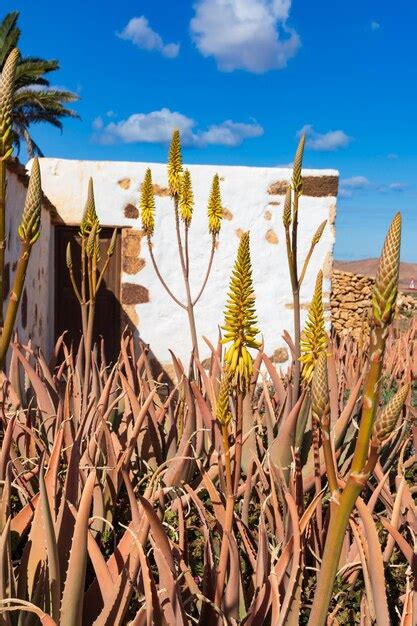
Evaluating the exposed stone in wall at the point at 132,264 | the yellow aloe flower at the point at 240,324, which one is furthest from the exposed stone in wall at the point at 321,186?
the yellow aloe flower at the point at 240,324

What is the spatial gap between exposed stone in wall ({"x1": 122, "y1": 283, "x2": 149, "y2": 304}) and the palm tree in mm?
10674

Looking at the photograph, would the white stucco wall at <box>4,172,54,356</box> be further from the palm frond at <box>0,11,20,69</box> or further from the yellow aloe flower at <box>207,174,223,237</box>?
the palm frond at <box>0,11,20,69</box>

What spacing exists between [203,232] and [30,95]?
→ 16.8 metres

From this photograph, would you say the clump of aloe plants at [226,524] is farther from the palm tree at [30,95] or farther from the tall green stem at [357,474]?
the palm tree at [30,95]

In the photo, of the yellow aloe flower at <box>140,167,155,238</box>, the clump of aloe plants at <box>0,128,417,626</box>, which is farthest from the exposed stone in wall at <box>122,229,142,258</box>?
the clump of aloe plants at <box>0,128,417,626</box>

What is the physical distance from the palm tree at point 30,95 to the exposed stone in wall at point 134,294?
10.7 m

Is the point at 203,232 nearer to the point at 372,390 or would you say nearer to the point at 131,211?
the point at 131,211

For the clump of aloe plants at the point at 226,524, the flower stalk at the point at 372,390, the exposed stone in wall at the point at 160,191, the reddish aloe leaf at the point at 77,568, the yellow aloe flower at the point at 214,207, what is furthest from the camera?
the exposed stone in wall at the point at 160,191

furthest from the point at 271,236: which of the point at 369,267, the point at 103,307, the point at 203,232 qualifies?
the point at 369,267

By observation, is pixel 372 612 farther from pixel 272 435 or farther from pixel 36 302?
pixel 36 302

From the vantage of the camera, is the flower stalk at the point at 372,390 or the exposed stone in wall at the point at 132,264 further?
the exposed stone in wall at the point at 132,264

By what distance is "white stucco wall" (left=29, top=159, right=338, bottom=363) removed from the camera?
5973mm

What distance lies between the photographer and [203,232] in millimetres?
6105

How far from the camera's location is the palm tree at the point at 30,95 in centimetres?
1936
